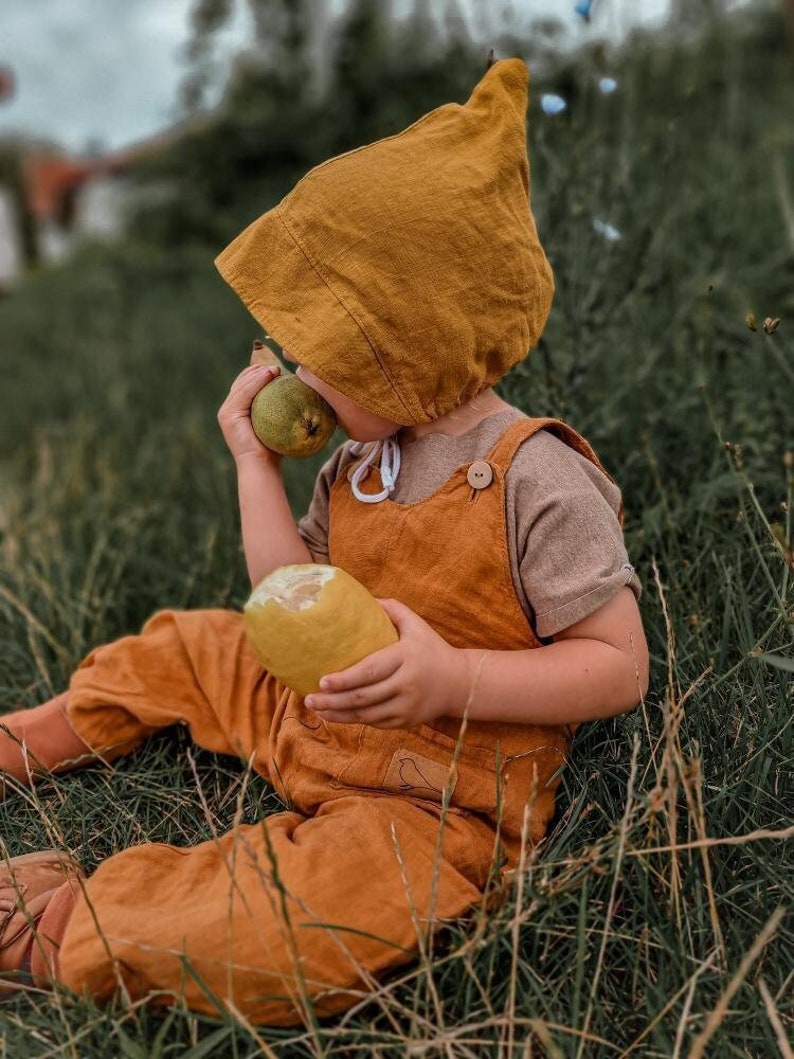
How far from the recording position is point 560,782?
5.72 feet

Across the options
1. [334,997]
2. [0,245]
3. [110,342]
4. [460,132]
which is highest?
[460,132]

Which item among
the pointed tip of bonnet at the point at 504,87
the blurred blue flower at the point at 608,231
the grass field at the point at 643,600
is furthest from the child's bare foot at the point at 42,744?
the blurred blue flower at the point at 608,231

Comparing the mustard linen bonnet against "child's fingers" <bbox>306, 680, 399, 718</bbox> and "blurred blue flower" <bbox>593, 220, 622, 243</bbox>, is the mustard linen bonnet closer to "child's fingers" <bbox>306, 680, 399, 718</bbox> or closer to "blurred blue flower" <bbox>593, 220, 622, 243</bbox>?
"child's fingers" <bbox>306, 680, 399, 718</bbox>

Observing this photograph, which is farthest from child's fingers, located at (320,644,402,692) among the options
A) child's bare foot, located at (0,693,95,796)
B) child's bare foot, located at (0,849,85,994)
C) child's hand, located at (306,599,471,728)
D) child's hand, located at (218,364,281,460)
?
child's bare foot, located at (0,693,95,796)

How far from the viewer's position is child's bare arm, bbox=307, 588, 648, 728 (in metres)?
1.38

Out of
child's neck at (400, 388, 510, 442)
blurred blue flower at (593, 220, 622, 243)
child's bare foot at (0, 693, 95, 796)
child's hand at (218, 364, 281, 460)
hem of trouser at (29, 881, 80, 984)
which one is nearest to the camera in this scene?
hem of trouser at (29, 881, 80, 984)

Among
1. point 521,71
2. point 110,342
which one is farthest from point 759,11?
point 521,71

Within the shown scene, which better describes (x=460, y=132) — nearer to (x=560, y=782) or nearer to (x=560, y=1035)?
(x=560, y=782)

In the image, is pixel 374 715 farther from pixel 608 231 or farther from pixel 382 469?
pixel 608 231

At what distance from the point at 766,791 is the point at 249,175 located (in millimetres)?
7660

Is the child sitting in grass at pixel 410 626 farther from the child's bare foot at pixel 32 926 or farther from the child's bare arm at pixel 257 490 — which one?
the child's bare arm at pixel 257 490

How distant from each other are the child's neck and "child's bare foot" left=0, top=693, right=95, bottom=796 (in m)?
0.93

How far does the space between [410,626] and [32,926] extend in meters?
0.71

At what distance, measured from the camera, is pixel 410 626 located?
1438 mm
